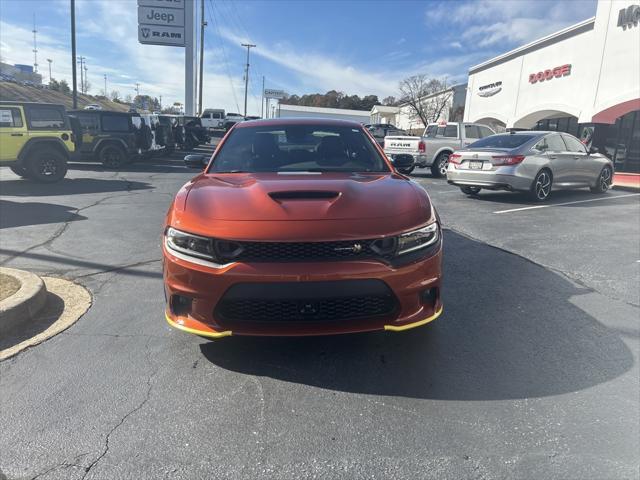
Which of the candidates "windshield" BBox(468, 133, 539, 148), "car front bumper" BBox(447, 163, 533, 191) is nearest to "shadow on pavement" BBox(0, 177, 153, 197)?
"car front bumper" BBox(447, 163, 533, 191)

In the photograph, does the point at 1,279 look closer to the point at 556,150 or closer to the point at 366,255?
A: the point at 366,255

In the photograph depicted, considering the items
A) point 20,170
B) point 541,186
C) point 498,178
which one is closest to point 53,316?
point 498,178

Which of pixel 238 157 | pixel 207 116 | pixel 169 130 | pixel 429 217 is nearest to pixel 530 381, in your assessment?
pixel 429 217

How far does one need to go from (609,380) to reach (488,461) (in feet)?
4.23

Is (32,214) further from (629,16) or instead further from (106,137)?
(629,16)

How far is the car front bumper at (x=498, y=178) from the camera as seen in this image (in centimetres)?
946

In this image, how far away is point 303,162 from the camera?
4.02m

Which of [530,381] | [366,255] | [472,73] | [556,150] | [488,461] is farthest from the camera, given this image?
[472,73]

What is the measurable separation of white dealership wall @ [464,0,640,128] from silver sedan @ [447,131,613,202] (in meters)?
9.61

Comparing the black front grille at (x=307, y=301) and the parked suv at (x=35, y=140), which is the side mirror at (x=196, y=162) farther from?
the parked suv at (x=35, y=140)

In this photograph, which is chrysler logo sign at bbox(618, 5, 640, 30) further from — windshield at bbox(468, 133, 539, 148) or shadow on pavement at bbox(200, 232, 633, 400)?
shadow on pavement at bbox(200, 232, 633, 400)

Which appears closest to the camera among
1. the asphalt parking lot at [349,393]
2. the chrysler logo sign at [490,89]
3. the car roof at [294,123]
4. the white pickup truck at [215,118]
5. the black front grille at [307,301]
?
the asphalt parking lot at [349,393]

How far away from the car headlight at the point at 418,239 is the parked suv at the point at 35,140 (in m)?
11.9

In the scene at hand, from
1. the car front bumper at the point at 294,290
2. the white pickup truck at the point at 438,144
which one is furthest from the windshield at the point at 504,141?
the car front bumper at the point at 294,290
